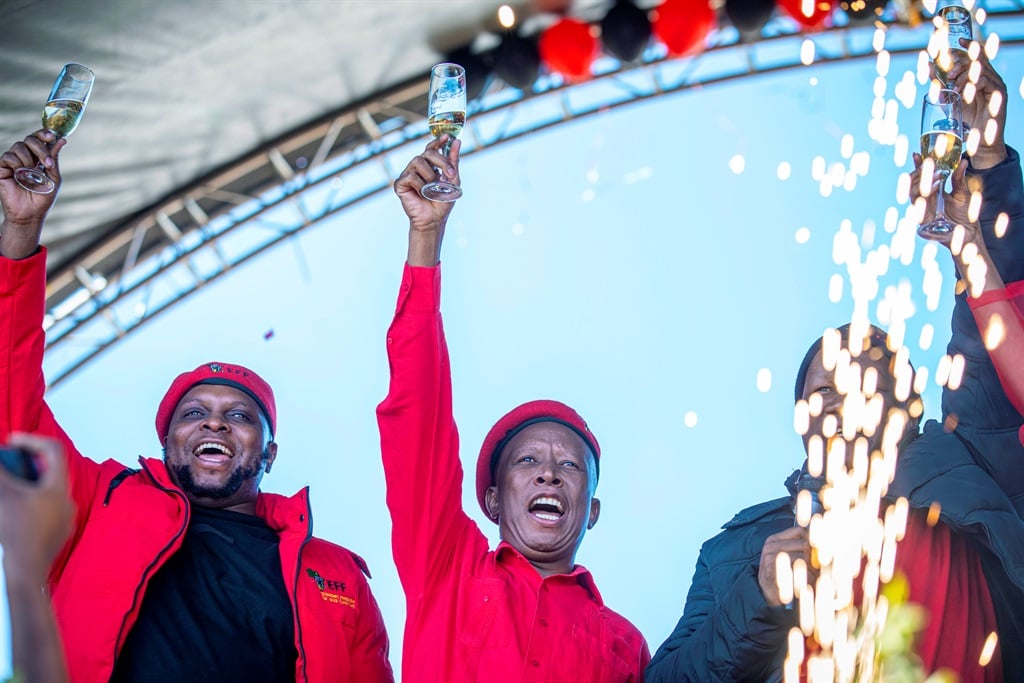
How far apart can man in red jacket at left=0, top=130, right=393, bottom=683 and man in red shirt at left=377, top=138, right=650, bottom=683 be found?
28 cm

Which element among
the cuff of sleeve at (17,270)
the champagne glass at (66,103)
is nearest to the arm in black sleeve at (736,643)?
the cuff of sleeve at (17,270)

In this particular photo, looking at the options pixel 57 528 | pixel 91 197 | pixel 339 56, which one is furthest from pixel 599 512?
pixel 91 197

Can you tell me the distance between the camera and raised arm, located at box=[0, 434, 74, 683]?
4.65 feet

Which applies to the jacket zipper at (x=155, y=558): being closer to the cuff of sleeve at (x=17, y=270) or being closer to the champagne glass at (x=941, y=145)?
the cuff of sleeve at (x=17, y=270)

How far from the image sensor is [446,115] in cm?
303

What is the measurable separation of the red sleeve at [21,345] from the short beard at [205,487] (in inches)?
16.2

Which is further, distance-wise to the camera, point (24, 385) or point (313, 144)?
point (313, 144)

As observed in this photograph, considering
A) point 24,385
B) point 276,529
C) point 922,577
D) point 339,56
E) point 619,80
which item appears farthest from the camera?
point 619,80

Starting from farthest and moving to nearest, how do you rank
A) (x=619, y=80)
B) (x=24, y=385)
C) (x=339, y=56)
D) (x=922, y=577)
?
(x=619, y=80) < (x=339, y=56) < (x=24, y=385) < (x=922, y=577)

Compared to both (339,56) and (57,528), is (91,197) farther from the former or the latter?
(57,528)

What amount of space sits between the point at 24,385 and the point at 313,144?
4799mm

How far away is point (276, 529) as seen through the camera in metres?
3.29

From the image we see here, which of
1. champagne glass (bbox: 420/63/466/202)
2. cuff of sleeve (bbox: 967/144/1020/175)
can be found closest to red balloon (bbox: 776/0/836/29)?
cuff of sleeve (bbox: 967/144/1020/175)

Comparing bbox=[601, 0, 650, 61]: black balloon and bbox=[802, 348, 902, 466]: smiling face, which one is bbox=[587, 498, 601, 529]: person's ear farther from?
bbox=[601, 0, 650, 61]: black balloon
